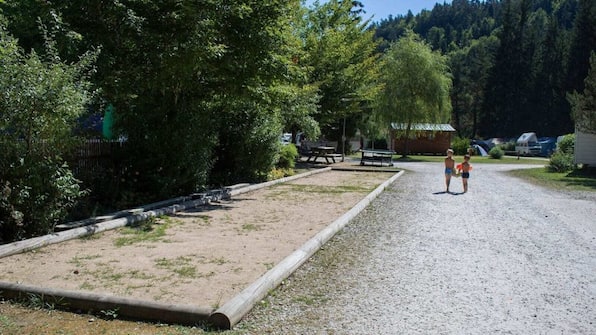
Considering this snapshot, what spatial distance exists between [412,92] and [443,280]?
34102 millimetres

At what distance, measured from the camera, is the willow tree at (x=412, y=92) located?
125ft

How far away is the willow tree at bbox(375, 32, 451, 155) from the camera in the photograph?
125ft

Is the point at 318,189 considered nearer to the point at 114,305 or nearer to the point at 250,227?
the point at 250,227

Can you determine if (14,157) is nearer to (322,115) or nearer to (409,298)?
(409,298)

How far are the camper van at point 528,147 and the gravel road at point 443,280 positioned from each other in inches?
1879

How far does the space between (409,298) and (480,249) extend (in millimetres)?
2788

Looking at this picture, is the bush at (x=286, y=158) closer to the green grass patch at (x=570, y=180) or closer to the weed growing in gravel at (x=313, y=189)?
the weed growing in gravel at (x=313, y=189)

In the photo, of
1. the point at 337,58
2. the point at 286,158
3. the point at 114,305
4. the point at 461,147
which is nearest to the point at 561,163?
the point at 337,58

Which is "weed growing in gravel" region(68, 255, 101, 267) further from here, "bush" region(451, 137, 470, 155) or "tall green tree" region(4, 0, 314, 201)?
"bush" region(451, 137, 470, 155)

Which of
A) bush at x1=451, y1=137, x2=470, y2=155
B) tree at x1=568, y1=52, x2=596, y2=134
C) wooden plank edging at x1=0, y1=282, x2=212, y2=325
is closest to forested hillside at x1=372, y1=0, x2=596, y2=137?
bush at x1=451, y1=137, x2=470, y2=155

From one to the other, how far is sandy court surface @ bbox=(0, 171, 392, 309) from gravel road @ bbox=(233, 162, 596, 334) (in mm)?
560

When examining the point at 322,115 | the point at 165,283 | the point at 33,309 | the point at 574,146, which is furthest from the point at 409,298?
the point at 574,146

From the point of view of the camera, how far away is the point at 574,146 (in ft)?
88.9

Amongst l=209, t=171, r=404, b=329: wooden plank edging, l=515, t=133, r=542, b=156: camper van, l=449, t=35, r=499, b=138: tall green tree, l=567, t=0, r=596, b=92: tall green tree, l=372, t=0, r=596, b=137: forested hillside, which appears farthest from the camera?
l=449, t=35, r=499, b=138: tall green tree
